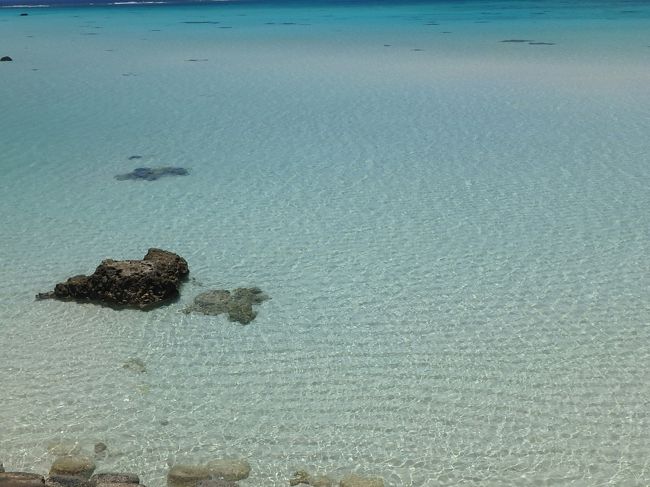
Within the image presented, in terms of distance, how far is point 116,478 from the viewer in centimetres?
336

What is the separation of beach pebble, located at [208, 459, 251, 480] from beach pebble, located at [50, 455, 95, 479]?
24.7 inches

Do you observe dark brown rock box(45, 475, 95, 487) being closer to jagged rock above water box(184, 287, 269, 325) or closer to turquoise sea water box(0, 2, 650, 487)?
turquoise sea water box(0, 2, 650, 487)

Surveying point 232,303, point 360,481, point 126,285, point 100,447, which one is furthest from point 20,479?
point 232,303

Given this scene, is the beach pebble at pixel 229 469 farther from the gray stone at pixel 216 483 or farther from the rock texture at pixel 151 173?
the rock texture at pixel 151 173

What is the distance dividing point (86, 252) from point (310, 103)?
296 inches

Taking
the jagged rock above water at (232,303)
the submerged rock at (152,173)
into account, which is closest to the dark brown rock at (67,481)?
the jagged rock above water at (232,303)

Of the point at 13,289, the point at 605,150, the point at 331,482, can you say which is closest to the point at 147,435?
the point at 331,482

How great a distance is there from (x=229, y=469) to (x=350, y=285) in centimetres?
225

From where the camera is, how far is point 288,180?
26.8 ft

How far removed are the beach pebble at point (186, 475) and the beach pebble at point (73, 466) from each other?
0.42 meters

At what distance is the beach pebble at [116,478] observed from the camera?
10.9 feet

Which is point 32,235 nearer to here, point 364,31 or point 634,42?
point 634,42

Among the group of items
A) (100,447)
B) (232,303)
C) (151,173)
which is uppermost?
(151,173)

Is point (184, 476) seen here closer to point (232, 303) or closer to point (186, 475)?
point (186, 475)
